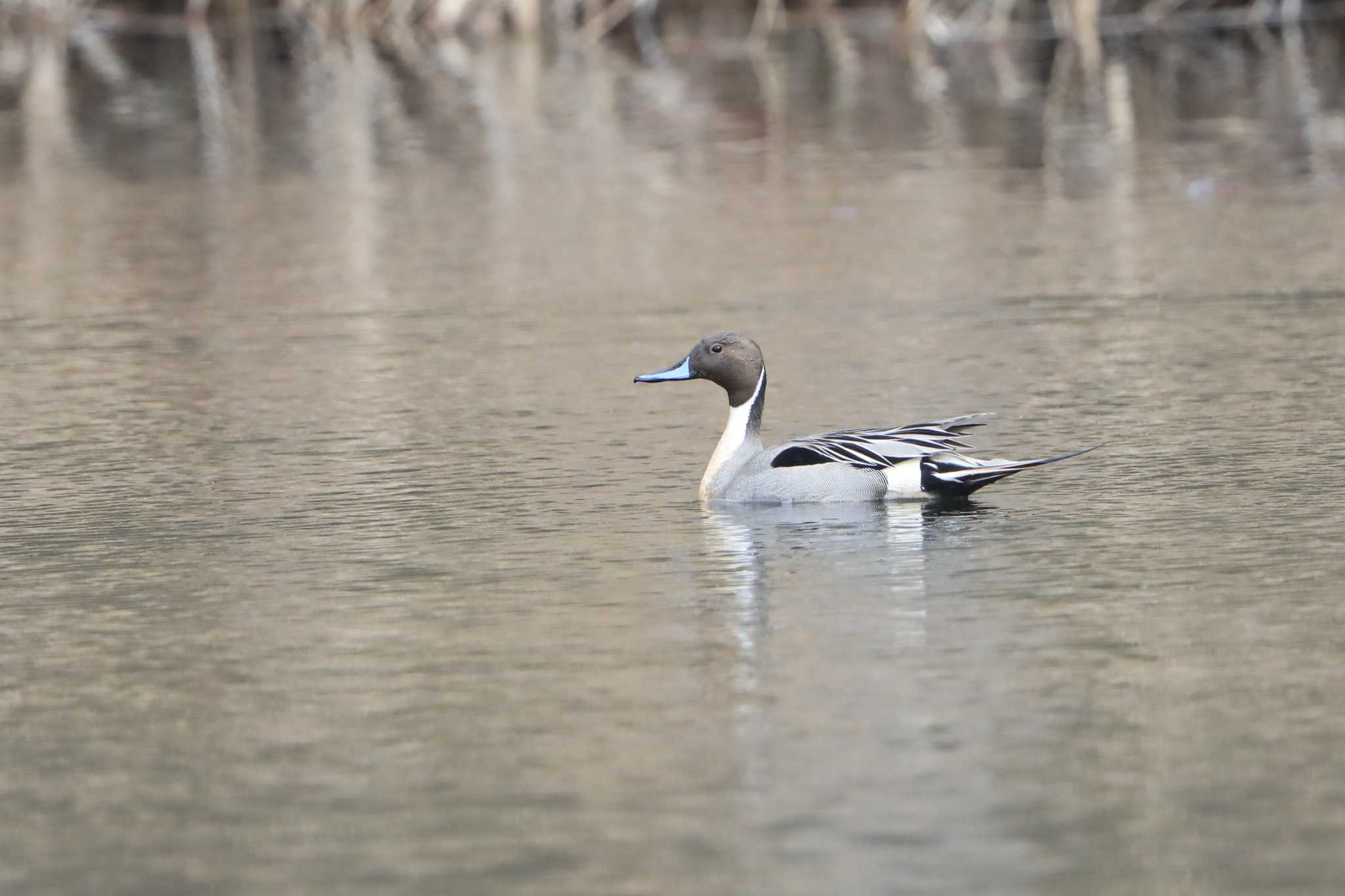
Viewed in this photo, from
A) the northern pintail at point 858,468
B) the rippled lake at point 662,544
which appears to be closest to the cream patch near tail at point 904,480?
the northern pintail at point 858,468

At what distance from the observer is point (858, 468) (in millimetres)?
11383

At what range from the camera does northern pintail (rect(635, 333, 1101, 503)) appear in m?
11.3

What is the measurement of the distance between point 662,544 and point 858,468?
108 centimetres

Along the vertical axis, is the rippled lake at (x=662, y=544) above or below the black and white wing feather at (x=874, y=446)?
below

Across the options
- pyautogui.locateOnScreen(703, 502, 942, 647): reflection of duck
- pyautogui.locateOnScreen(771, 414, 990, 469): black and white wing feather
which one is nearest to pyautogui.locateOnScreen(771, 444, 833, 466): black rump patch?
pyautogui.locateOnScreen(771, 414, 990, 469): black and white wing feather

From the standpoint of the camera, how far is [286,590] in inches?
393

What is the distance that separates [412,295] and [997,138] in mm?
10947

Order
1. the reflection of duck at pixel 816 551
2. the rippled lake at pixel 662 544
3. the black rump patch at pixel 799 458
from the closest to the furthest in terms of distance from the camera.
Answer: the rippled lake at pixel 662 544 → the reflection of duck at pixel 816 551 → the black rump patch at pixel 799 458

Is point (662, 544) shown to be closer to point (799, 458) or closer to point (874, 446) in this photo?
point (799, 458)

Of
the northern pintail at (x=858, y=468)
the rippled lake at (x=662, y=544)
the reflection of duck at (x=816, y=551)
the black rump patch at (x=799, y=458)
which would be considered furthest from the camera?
the black rump patch at (x=799, y=458)

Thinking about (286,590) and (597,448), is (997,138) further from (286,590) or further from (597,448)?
(286,590)

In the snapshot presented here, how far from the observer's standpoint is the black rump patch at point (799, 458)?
11.4 m

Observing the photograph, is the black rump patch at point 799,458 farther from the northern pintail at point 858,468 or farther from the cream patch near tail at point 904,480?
the cream patch near tail at point 904,480

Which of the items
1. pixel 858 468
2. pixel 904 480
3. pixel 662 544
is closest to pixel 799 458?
pixel 858 468
